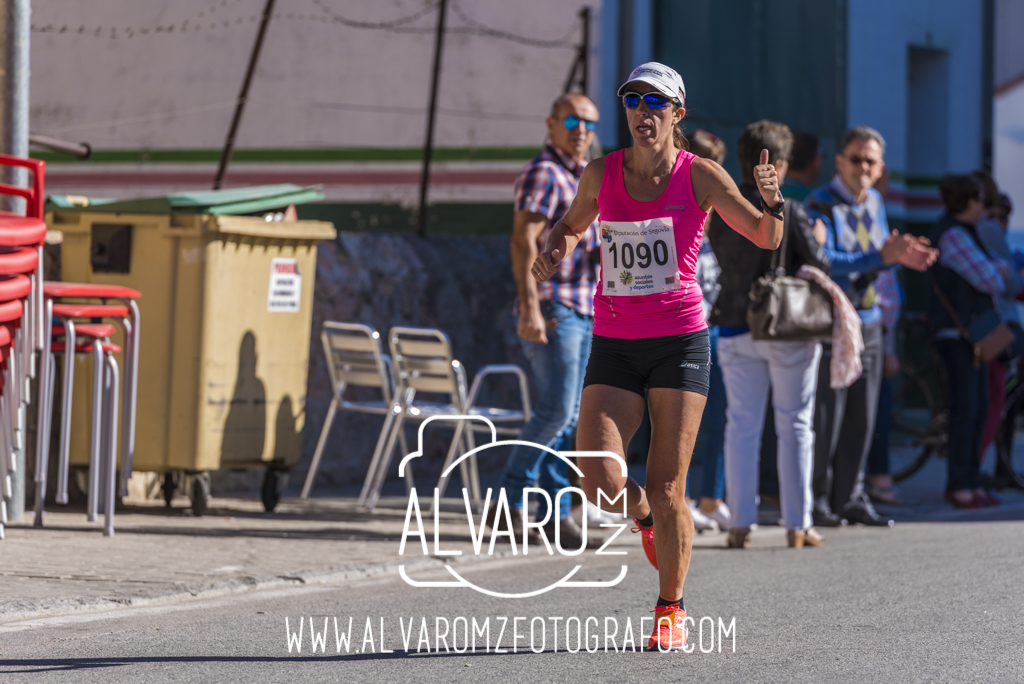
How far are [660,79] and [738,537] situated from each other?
339 cm

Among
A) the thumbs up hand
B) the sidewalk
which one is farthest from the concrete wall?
the thumbs up hand

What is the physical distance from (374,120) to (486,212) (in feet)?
5.85

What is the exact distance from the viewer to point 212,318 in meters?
7.99

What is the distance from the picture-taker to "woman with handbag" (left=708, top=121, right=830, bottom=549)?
764 cm

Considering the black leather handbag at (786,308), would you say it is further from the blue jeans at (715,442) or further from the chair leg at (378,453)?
the chair leg at (378,453)

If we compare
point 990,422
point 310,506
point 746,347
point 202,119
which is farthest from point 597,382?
point 202,119

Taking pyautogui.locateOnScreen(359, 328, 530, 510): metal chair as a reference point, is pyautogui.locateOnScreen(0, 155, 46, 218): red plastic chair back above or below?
above

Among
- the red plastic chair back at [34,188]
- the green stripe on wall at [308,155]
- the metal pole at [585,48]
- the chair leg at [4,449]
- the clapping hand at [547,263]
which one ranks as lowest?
the chair leg at [4,449]

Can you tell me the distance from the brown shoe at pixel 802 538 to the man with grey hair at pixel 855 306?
0.70 metres

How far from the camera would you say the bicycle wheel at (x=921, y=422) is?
1074cm

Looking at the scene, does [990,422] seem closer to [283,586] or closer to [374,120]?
[283,586]

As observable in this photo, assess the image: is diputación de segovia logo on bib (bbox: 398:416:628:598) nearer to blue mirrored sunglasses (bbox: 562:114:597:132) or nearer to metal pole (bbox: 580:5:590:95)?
blue mirrored sunglasses (bbox: 562:114:597:132)

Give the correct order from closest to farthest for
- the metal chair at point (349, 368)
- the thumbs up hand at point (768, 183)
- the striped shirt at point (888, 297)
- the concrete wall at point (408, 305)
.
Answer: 1. the thumbs up hand at point (768, 183)
2. the metal chair at point (349, 368)
3. the striped shirt at point (888, 297)
4. the concrete wall at point (408, 305)

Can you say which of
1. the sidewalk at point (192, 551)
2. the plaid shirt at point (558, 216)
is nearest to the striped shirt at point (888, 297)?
the plaid shirt at point (558, 216)
